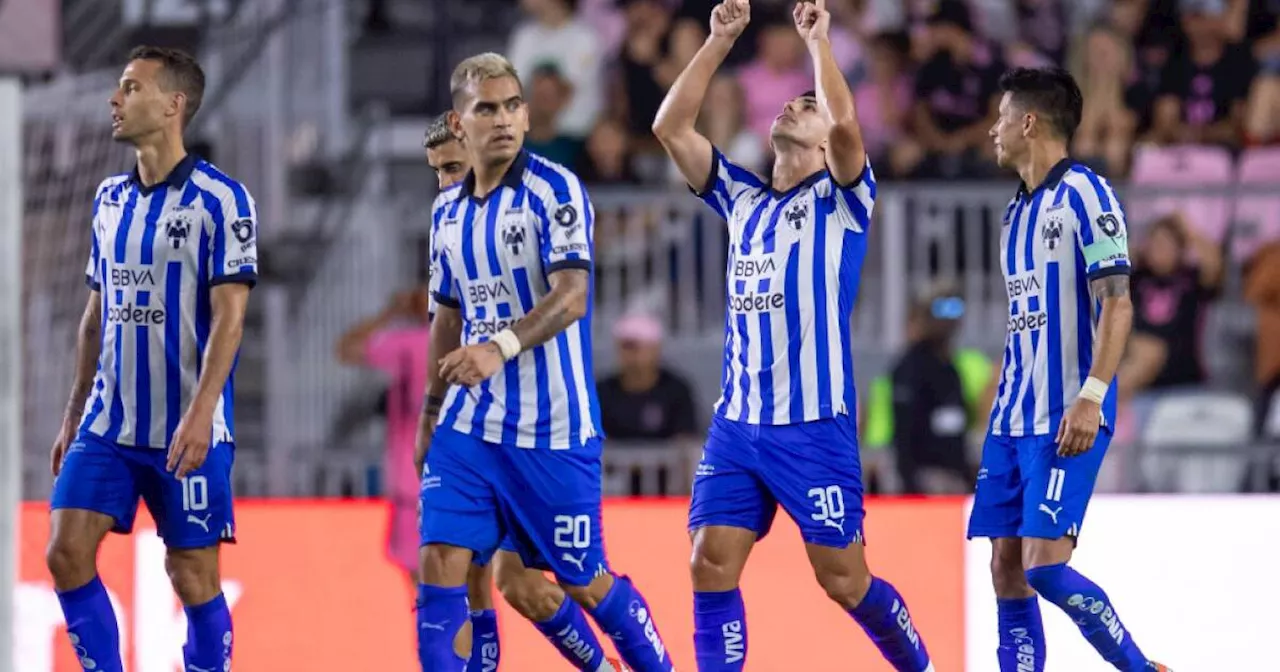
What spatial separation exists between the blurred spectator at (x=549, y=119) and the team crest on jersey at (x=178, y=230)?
217 inches

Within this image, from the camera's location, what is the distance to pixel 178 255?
6.39m

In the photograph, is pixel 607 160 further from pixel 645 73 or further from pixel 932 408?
pixel 932 408

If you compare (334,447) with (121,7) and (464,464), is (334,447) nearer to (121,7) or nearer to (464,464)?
(121,7)

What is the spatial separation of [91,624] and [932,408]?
4.92 meters

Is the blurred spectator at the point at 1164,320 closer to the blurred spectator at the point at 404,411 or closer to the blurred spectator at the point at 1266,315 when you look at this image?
the blurred spectator at the point at 1266,315

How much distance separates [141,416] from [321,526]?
2.60 metres

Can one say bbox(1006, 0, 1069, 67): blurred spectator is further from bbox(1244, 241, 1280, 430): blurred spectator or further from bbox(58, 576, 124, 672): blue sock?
bbox(58, 576, 124, 672): blue sock

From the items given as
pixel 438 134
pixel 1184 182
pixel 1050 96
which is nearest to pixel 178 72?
pixel 438 134

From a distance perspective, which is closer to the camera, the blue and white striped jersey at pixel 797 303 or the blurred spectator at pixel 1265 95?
the blue and white striped jersey at pixel 797 303

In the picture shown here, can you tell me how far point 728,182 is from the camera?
698cm

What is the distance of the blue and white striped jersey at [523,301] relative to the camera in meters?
6.27

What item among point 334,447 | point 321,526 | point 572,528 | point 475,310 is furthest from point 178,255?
point 334,447

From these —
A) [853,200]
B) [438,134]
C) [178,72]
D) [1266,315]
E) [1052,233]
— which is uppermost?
[178,72]

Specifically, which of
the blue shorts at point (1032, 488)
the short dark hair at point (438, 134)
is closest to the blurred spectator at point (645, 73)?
the short dark hair at point (438, 134)
